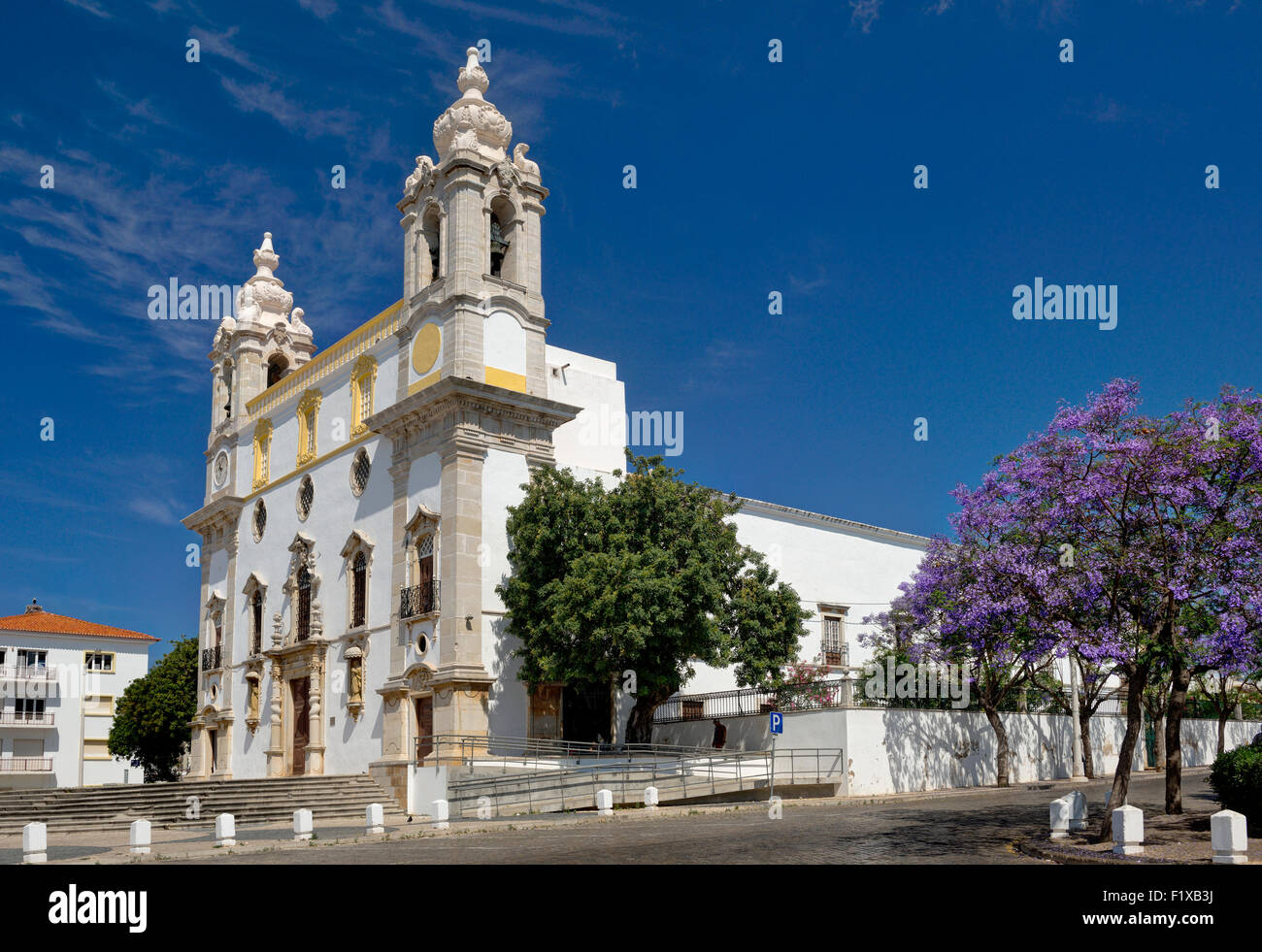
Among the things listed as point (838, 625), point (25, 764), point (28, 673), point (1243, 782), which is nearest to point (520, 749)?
point (838, 625)

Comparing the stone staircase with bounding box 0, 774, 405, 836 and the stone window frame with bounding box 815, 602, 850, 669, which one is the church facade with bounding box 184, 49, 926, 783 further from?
the stone staircase with bounding box 0, 774, 405, 836

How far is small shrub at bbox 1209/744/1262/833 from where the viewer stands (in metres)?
18.4

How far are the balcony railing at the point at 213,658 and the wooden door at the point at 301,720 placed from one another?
23.3ft

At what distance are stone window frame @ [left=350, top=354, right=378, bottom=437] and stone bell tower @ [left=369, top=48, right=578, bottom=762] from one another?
2032 mm

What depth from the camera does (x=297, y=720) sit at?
39.4 meters

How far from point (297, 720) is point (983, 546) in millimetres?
27202

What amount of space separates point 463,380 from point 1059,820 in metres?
20.5

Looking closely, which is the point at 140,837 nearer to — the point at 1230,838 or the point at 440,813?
the point at 440,813

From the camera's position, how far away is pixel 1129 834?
581 inches

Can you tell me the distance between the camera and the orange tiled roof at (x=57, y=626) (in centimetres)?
6788

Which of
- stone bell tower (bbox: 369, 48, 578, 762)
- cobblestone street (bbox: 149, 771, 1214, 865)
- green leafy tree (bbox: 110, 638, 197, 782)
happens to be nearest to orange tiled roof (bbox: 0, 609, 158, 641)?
green leafy tree (bbox: 110, 638, 197, 782)

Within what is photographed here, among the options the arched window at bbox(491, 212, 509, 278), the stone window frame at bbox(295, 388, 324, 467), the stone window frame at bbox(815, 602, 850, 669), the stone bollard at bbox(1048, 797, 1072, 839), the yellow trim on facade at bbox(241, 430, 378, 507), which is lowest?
the stone bollard at bbox(1048, 797, 1072, 839)
